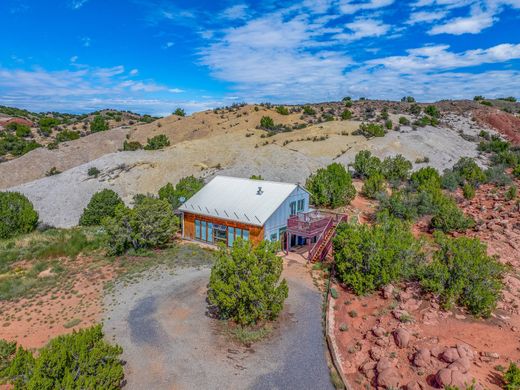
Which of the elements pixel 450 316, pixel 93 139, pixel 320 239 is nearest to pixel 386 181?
pixel 320 239

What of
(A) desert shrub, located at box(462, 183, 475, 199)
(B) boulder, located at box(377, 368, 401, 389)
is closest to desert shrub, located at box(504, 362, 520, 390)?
(B) boulder, located at box(377, 368, 401, 389)

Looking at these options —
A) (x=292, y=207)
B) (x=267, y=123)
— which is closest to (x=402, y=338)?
(x=292, y=207)

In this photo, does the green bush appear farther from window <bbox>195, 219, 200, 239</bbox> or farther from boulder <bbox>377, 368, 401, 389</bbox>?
boulder <bbox>377, 368, 401, 389</bbox>

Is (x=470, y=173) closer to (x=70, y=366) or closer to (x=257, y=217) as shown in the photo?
(x=257, y=217)

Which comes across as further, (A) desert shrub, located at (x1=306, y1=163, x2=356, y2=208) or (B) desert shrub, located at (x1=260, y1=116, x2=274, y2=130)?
(B) desert shrub, located at (x1=260, y1=116, x2=274, y2=130)

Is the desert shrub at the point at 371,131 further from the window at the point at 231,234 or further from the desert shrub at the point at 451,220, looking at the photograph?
the window at the point at 231,234

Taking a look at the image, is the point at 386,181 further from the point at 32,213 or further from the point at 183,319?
the point at 32,213
